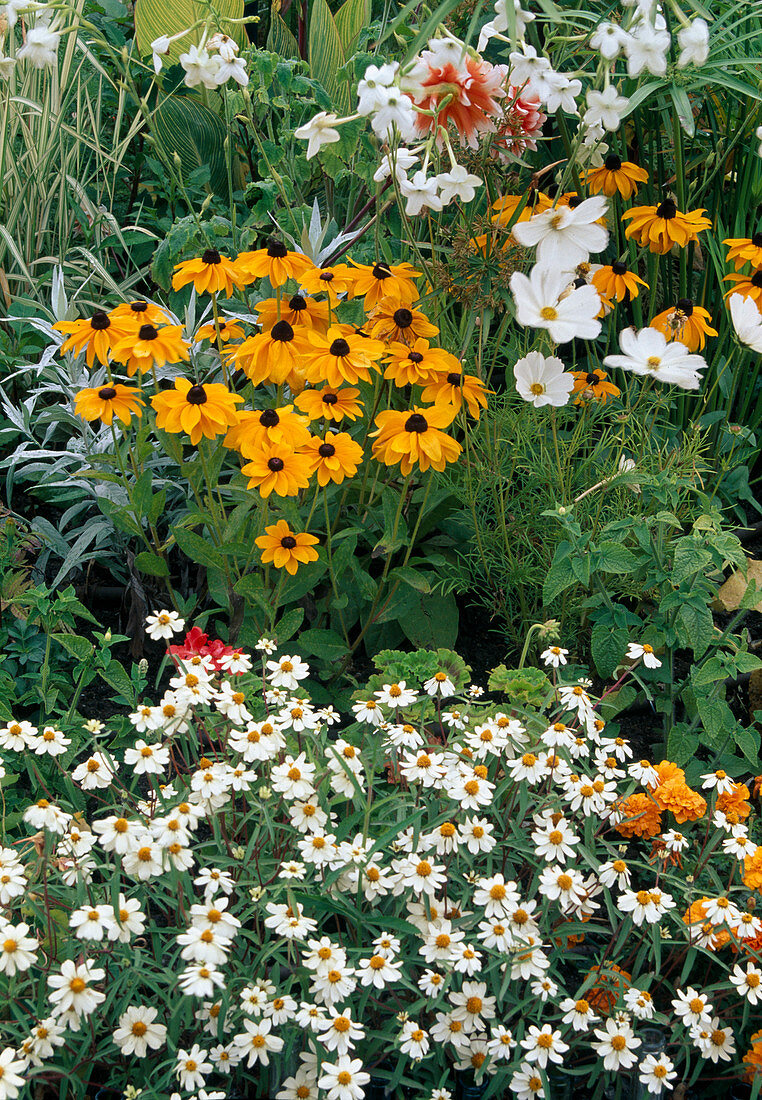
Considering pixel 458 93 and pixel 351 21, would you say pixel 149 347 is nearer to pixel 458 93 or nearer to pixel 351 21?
pixel 458 93

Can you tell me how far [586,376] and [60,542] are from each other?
0.96 m

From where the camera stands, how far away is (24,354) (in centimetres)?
215

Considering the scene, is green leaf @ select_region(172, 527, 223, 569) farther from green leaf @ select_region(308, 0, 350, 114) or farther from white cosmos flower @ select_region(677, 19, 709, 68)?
green leaf @ select_region(308, 0, 350, 114)

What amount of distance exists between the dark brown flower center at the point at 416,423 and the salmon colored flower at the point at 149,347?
1.10ft

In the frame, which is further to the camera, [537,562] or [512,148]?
[537,562]

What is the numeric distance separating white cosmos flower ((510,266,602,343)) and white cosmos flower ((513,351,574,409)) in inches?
4.6

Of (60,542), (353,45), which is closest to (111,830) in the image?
(60,542)

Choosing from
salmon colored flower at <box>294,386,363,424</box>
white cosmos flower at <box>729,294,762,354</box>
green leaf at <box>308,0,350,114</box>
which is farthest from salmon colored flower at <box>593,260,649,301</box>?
green leaf at <box>308,0,350,114</box>

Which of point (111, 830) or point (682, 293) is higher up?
point (682, 293)

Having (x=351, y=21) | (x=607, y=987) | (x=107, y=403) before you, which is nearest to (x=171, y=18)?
(x=351, y=21)

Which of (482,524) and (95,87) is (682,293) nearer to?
(482,524)

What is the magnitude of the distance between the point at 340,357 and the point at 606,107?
1.54ft

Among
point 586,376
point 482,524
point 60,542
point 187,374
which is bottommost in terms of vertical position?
point 60,542

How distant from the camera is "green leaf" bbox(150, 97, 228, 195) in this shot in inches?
93.8
